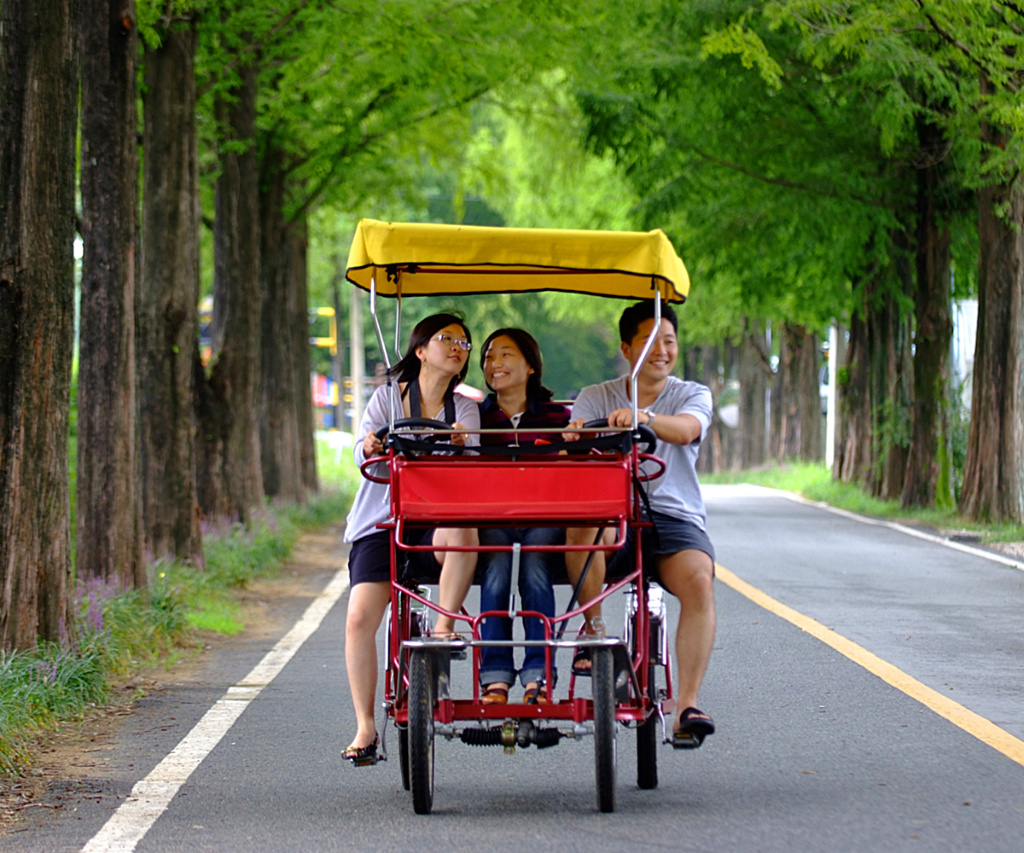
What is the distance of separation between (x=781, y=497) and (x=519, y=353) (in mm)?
23695

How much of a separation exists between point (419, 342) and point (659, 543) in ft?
3.99

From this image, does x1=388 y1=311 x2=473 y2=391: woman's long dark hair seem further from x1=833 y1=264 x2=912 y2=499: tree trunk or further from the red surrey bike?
x1=833 y1=264 x2=912 y2=499: tree trunk

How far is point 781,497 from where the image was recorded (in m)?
29.2

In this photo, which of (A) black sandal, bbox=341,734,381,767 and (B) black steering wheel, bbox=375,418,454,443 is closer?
(B) black steering wheel, bbox=375,418,454,443

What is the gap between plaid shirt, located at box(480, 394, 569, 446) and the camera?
6.07m

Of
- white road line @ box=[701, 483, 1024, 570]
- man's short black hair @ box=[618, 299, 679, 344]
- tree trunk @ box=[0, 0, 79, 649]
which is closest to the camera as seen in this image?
man's short black hair @ box=[618, 299, 679, 344]

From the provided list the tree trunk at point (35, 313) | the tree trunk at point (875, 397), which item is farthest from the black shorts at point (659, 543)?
the tree trunk at point (875, 397)

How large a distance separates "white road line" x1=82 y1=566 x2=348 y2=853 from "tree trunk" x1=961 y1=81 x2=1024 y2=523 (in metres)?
10.8

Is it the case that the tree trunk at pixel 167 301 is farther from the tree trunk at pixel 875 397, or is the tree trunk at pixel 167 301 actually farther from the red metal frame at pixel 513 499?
the tree trunk at pixel 875 397

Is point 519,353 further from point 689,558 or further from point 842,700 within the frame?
point 842,700

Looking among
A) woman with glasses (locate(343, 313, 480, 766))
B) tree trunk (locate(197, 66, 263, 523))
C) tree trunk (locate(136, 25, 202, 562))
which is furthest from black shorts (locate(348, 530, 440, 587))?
tree trunk (locate(197, 66, 263, 523))

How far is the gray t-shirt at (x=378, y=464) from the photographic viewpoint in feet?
19.6

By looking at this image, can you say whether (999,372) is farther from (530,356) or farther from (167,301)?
(530,356)

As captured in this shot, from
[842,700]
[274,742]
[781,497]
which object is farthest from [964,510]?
[274,742]
